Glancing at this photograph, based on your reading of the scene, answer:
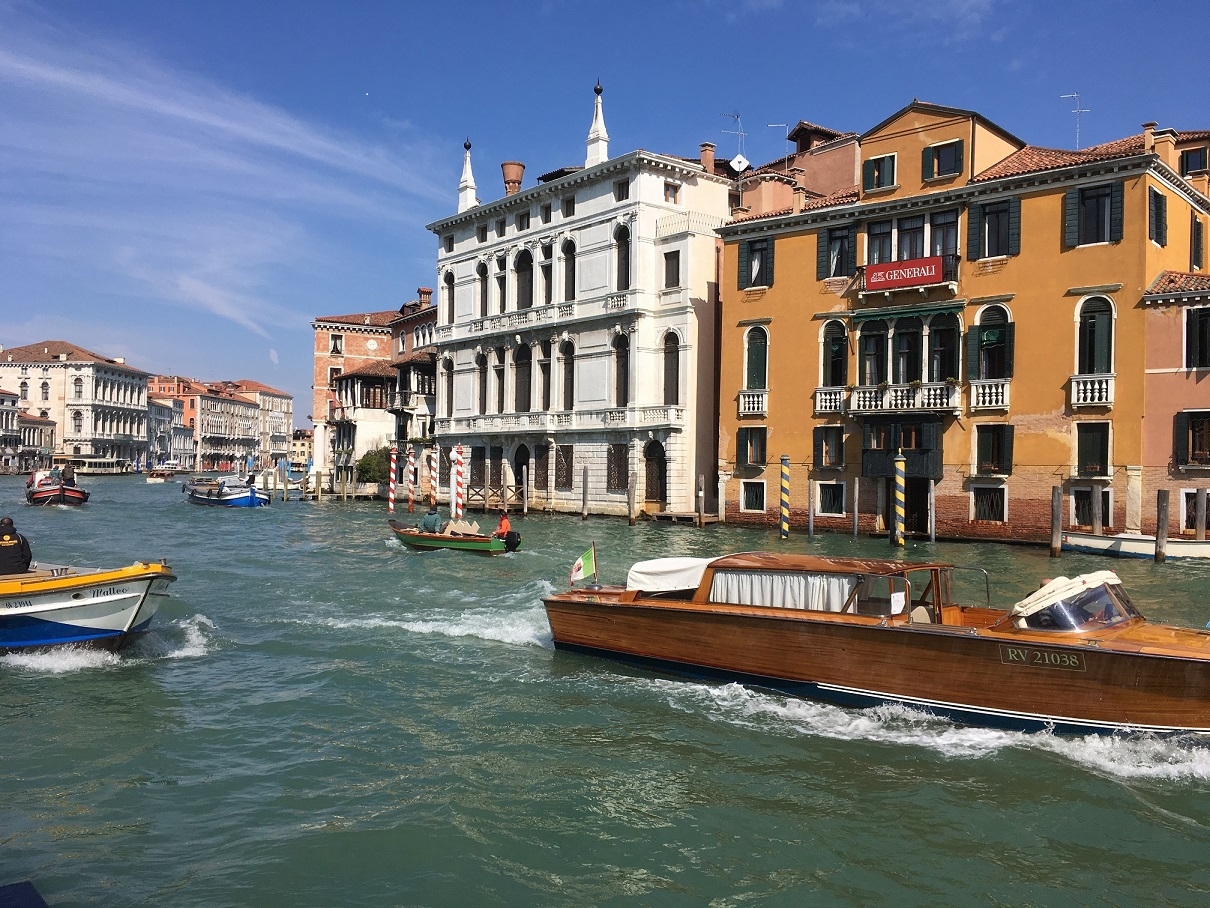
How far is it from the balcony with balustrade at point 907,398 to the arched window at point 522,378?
15.1 meters

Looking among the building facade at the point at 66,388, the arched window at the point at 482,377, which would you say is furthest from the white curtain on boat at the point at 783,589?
the building facade at the point at 66,388

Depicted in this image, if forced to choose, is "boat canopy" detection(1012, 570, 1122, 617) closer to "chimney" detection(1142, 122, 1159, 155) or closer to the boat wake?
the boat wake

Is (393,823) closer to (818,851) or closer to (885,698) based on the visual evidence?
(818,851)

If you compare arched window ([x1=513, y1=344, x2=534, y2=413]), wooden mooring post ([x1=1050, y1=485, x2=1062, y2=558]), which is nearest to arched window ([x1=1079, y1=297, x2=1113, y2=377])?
wooden mooring post ([x1=1050, y1=485, x2=1062, y2=558])

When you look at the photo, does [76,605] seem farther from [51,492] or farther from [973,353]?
[51,492]

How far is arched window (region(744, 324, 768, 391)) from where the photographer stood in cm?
2903

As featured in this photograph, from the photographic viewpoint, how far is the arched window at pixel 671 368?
3247 centimetres

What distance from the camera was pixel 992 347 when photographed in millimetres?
24312

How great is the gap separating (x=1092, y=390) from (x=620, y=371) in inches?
610

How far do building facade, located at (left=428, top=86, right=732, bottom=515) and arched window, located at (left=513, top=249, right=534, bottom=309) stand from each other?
67mm

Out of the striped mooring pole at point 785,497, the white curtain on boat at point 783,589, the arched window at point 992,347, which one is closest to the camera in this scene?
the white curtain on boat at point 783,589

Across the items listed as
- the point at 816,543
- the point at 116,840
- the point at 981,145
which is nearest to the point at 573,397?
the point at 816,543

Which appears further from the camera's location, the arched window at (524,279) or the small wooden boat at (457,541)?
the arched window at (524,279)

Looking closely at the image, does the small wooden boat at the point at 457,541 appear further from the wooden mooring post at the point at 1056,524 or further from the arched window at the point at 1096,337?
the arched window at the point at 1096,337
